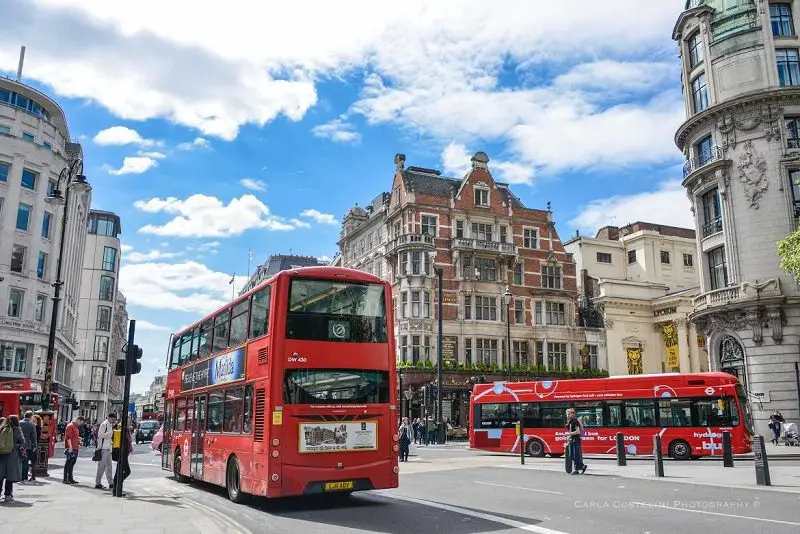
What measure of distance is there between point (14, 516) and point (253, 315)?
5166mm

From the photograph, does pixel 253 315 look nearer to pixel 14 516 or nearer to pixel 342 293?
pixel 342 293

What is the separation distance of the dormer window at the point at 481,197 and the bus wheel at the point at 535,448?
92.7 feet

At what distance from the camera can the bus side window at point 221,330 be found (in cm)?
1471

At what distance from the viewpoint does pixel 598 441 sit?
26.9 meters

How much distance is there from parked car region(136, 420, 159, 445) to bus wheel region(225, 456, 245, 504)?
131 feet

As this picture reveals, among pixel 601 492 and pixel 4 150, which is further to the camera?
pixel 4 150

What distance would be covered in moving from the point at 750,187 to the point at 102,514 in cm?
3413

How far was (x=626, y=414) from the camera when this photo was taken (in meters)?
26.4

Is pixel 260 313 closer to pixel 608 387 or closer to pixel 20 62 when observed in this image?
pixel 608 387

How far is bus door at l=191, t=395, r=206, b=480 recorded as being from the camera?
15.8 m

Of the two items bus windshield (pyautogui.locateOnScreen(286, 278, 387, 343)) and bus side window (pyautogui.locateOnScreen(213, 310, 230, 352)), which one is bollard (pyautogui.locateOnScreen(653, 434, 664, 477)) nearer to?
bus windshield (pyautogui.locateOnScreen(286, 278, 387, 343))

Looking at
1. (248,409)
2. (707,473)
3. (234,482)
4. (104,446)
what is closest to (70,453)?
(104,446)

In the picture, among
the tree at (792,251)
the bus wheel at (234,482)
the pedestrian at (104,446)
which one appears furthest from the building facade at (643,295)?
the bus wheel at (234,482)

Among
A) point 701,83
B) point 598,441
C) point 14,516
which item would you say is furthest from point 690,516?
point 701,83
